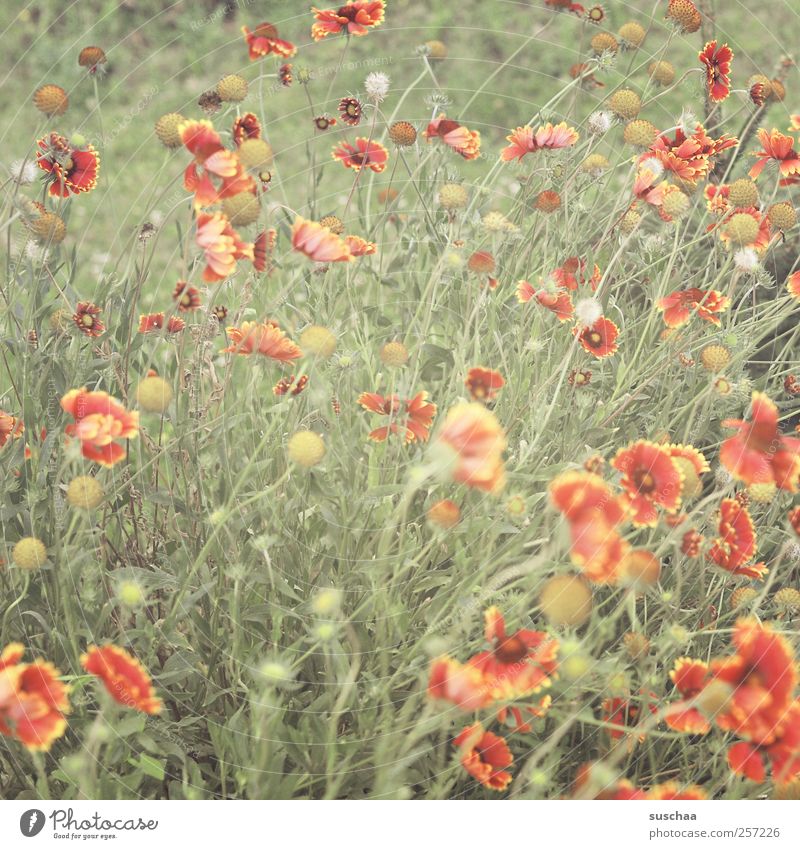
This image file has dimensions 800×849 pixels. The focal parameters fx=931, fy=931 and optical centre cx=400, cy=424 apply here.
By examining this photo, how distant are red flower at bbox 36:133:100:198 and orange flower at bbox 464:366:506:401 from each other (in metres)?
0.52

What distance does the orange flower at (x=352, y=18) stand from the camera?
115 centimetres

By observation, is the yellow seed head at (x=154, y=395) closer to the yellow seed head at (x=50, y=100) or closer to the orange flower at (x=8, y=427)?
the orange flower at (x=8, y=427)

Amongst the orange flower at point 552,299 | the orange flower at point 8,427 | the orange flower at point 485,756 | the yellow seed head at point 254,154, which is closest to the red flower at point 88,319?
the orange flower at point 8,427

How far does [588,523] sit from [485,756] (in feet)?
0.90

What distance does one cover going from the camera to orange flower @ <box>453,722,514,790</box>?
0.88 m

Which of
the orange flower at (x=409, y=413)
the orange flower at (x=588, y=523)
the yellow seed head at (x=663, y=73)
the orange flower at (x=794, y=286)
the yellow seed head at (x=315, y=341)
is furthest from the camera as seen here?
the yellow seed head at (x=663, y=73)

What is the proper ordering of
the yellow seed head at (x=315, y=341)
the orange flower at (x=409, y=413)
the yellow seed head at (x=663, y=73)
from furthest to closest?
the yellow seed head at (x=663, y=73), the orange flower at (x=409, y=413), the yellow seed head at (x=315, y=341)

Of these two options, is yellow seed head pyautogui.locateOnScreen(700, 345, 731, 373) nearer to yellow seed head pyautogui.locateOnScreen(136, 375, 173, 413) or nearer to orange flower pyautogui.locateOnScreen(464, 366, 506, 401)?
orange flower pyautogui.locateOnScreen(464, 366, 506, 401)

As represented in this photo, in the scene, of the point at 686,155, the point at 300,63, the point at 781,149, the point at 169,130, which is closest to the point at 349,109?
the point at 169,130

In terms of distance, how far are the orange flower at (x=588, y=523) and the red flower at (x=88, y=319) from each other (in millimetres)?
562

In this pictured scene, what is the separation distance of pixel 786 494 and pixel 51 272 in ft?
3.06

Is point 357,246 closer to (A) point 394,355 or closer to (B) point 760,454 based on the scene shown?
(A) point 394,355

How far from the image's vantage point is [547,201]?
48.3 inches
